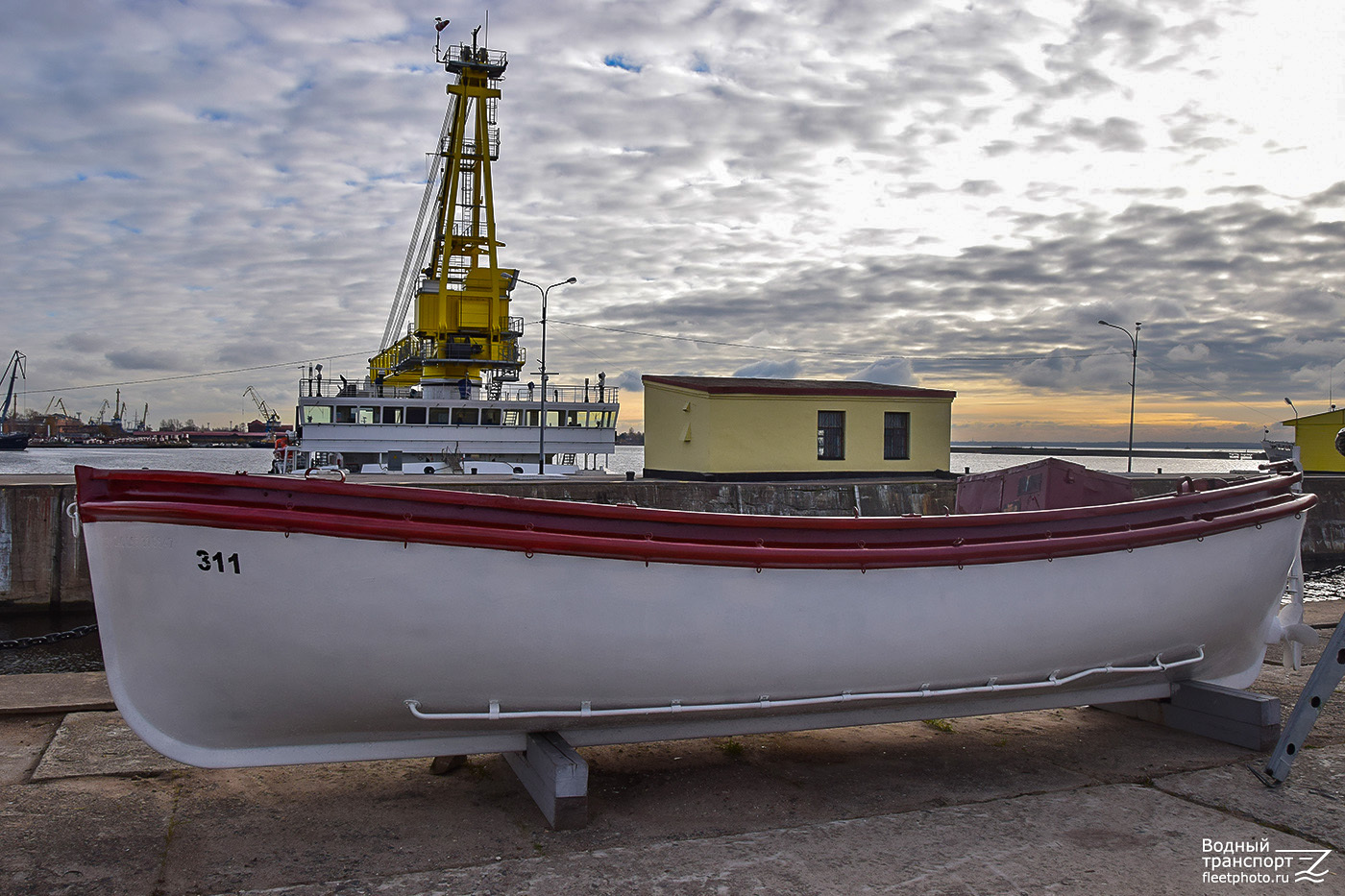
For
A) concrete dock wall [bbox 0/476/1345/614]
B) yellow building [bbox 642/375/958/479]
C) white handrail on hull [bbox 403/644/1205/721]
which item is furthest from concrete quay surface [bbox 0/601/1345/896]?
yellow building [bbox 642/375/958/479]

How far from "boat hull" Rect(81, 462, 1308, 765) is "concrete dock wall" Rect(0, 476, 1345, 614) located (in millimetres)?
6351

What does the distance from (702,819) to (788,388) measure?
1728 centimetres

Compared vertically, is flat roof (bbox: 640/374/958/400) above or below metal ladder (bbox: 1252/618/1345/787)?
above

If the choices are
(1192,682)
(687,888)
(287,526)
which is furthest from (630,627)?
(1192,682)

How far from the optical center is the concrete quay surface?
11.2 feet

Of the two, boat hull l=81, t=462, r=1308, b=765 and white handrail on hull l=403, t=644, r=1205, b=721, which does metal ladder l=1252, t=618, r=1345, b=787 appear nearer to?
white handrail on hull l=403, t=644, r=1205, b=721

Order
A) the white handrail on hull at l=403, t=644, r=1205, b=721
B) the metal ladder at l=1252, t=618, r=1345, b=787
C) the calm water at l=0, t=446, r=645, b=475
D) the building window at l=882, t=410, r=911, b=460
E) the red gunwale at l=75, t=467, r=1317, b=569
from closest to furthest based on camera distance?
the red gunwale at l=75, t=467, r=1317, b=569, the white handrail on hull at l=403, t=644, r=1205, b=721, the metal ladder at l=1252, t=618, r=1345, b=787, the building window at l=882, t=410, r=911, b=460, the calm water at l=0, t=446, r=645, b=475

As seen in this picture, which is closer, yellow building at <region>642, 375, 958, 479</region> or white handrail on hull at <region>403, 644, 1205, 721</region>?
white handrail on hull at <region>403, 644, 1205, 721</region>

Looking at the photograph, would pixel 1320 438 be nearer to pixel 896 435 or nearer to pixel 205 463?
pixel 896 435

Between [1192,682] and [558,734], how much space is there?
3.94 m

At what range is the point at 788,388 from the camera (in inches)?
820

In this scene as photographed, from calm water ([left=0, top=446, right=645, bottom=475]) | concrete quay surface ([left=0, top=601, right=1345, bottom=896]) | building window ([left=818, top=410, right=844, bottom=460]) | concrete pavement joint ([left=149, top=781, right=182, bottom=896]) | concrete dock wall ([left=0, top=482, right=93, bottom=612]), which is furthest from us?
calm water ([left=0, top=446, right=645, bottom=475])

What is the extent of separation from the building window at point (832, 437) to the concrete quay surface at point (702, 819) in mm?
16516

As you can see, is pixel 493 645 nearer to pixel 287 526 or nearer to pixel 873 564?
pixel 287 526
